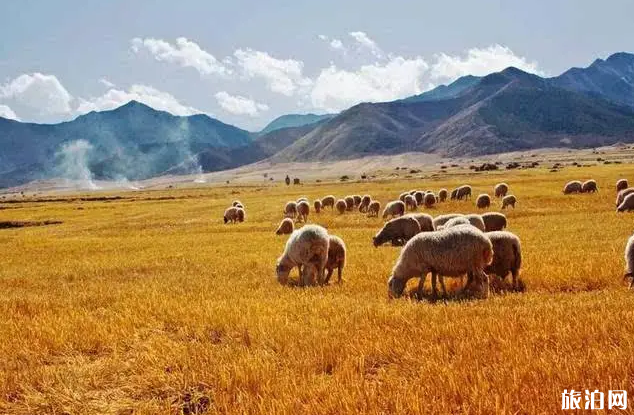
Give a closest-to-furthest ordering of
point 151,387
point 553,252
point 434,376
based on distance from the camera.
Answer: point 434,376 < point 151,387 < point 553,252

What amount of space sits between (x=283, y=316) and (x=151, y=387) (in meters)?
3.67

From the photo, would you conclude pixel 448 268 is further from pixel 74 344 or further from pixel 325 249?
pixel 74 344

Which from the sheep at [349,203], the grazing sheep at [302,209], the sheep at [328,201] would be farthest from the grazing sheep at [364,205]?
the grazing sheep at [302,209]

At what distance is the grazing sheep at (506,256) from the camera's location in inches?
565

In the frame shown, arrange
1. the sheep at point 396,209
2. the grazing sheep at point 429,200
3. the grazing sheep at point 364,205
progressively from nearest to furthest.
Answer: the sheep at point 396,209, the grazing sheep at point 429,200, the grazing sheep at point 364,205

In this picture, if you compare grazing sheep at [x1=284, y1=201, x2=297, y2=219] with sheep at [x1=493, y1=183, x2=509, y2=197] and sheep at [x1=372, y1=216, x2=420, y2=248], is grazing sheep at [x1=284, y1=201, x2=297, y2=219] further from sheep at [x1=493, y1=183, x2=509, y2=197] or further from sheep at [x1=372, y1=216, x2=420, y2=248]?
sheep at [x1=372, y1=216, x2=420, y2=248]

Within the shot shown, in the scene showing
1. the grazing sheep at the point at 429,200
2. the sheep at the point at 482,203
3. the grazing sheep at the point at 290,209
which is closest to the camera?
the sheep at the point at 482,203

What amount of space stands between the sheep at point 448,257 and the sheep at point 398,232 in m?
12.7

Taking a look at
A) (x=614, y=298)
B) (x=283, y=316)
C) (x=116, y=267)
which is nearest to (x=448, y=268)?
(x=614, y=298)

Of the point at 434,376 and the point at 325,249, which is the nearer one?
the point at 434,376

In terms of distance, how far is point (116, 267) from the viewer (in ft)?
72.2

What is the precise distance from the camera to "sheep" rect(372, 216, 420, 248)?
87.2ft

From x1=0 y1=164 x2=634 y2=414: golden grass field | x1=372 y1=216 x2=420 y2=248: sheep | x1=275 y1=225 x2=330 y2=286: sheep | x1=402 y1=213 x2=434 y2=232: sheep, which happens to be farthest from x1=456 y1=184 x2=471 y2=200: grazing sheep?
x1=275 y1=225 x2=330 y2=286: sheep

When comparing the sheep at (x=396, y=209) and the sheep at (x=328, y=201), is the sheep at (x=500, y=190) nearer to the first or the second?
the sheep at (x=396, y=209)
